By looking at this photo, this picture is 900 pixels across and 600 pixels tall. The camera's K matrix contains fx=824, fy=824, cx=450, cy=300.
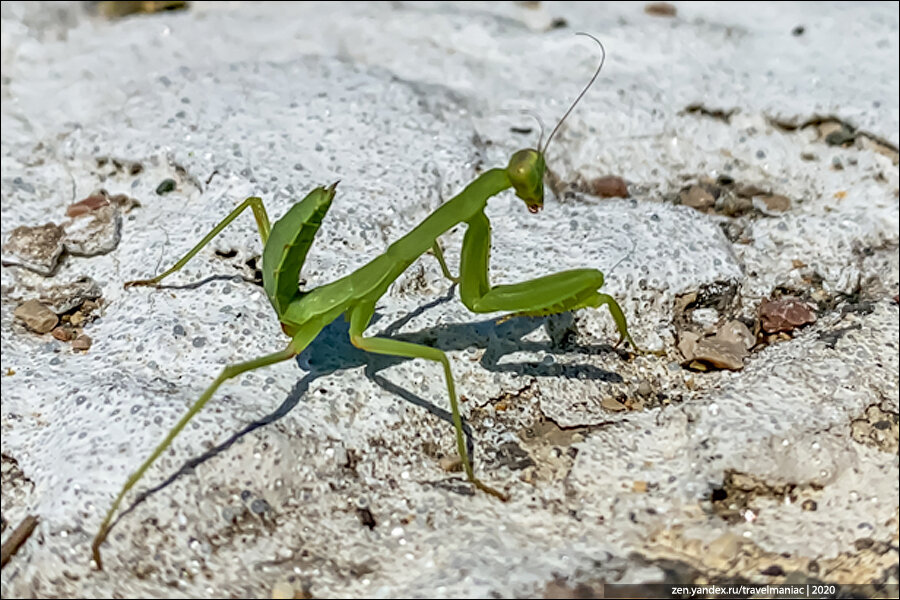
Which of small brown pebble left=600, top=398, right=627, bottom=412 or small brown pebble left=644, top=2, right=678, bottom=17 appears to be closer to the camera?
small brown pebble left=600, top=398, right=627, bottom=412

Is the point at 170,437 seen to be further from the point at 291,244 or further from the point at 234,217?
the point at 234,217

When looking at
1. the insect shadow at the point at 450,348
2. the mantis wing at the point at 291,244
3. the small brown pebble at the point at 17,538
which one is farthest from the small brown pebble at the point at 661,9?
the small brown pebble at the point at 17,538

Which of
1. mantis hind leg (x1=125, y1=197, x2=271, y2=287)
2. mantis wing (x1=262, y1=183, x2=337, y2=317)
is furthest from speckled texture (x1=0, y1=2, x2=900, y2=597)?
mantis wing (x1=262, y1=183, x2=337, y2=317)

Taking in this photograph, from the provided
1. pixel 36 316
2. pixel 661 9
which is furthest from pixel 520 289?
pixel 661 9

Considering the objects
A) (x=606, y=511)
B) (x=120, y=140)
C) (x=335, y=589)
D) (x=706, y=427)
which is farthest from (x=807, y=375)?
(x=120, y=140)

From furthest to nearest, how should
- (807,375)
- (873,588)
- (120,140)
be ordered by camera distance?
(120,140) → (807,375) → (873,588)

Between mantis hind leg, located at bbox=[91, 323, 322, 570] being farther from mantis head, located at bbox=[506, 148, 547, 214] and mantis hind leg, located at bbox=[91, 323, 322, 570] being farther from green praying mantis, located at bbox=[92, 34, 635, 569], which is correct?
mantis head, located at bbox=[506, 148, 547, 214]

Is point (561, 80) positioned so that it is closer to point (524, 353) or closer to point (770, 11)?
point (770, 11)
